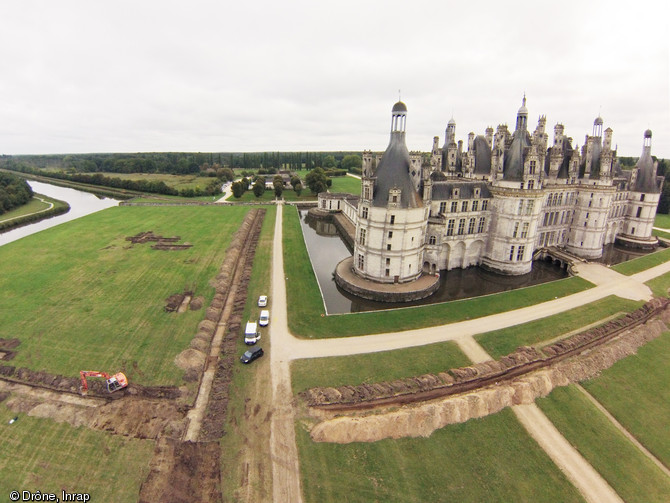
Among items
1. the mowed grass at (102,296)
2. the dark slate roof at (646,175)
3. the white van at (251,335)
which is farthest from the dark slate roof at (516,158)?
the mowed grass at (102,296)

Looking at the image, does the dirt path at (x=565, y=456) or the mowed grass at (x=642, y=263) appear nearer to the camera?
the dirt path at (x=565, y=456)

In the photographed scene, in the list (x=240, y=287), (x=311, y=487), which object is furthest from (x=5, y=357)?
(x=311, y=487)

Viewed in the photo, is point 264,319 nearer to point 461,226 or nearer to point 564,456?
point 564,456

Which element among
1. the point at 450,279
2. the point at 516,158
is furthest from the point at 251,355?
the point at 516,158

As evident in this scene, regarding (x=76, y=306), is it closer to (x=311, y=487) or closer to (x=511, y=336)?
(x=311, y=487)

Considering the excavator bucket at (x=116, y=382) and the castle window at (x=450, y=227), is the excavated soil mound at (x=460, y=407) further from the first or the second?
the castle window at (x=450, y=227)

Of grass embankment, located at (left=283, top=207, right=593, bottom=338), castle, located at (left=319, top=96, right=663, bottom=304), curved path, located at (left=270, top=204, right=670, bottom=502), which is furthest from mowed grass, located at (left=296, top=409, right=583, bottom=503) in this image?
castle, located at (left=319, top=96, right=663, bottom=304)
